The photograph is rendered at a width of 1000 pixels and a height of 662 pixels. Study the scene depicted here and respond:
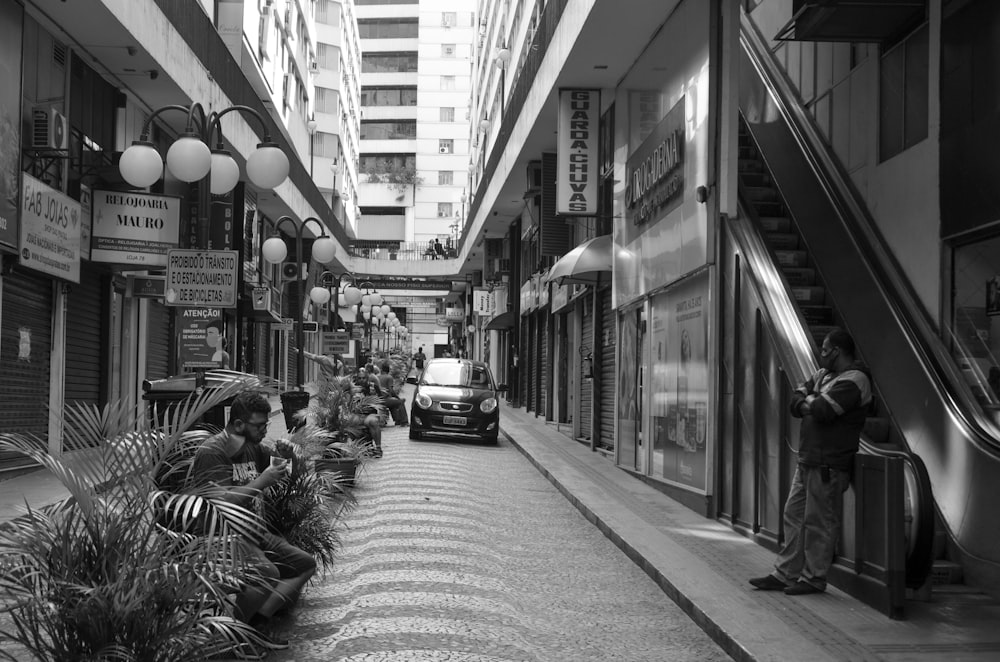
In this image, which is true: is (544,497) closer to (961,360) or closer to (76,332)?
(961,360)

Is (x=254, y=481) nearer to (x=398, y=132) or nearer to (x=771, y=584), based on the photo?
(x=771, y=584)

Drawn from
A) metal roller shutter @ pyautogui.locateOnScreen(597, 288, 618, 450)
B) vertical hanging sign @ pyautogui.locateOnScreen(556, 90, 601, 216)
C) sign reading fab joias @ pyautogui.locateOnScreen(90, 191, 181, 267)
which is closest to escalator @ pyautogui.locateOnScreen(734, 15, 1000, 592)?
vertical hanging sign @ pyautogui.locateOnScreen(556, 90, 601, 216)

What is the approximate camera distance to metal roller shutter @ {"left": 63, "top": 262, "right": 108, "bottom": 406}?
1655cm

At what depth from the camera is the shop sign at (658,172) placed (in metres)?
12.5

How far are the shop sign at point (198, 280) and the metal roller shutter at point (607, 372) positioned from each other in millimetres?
8969

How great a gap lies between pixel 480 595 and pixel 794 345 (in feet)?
10.8

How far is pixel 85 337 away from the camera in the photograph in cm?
1728

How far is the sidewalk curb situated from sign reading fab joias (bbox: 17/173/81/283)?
27.8 feet

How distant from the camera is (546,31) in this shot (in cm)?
1942

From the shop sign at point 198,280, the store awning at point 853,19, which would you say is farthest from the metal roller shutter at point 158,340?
the store awning at point 853,19

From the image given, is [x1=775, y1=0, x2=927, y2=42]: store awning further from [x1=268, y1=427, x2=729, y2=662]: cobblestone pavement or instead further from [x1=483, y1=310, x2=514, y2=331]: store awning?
[x1=483, y1=310, x2=514, y2=331]: store awning

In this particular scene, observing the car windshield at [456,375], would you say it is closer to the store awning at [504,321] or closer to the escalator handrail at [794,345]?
the escalator handrail at [794,345]

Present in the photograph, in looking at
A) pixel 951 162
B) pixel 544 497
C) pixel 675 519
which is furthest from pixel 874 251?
pixel 544 497

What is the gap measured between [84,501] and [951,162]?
7469 millimetres
